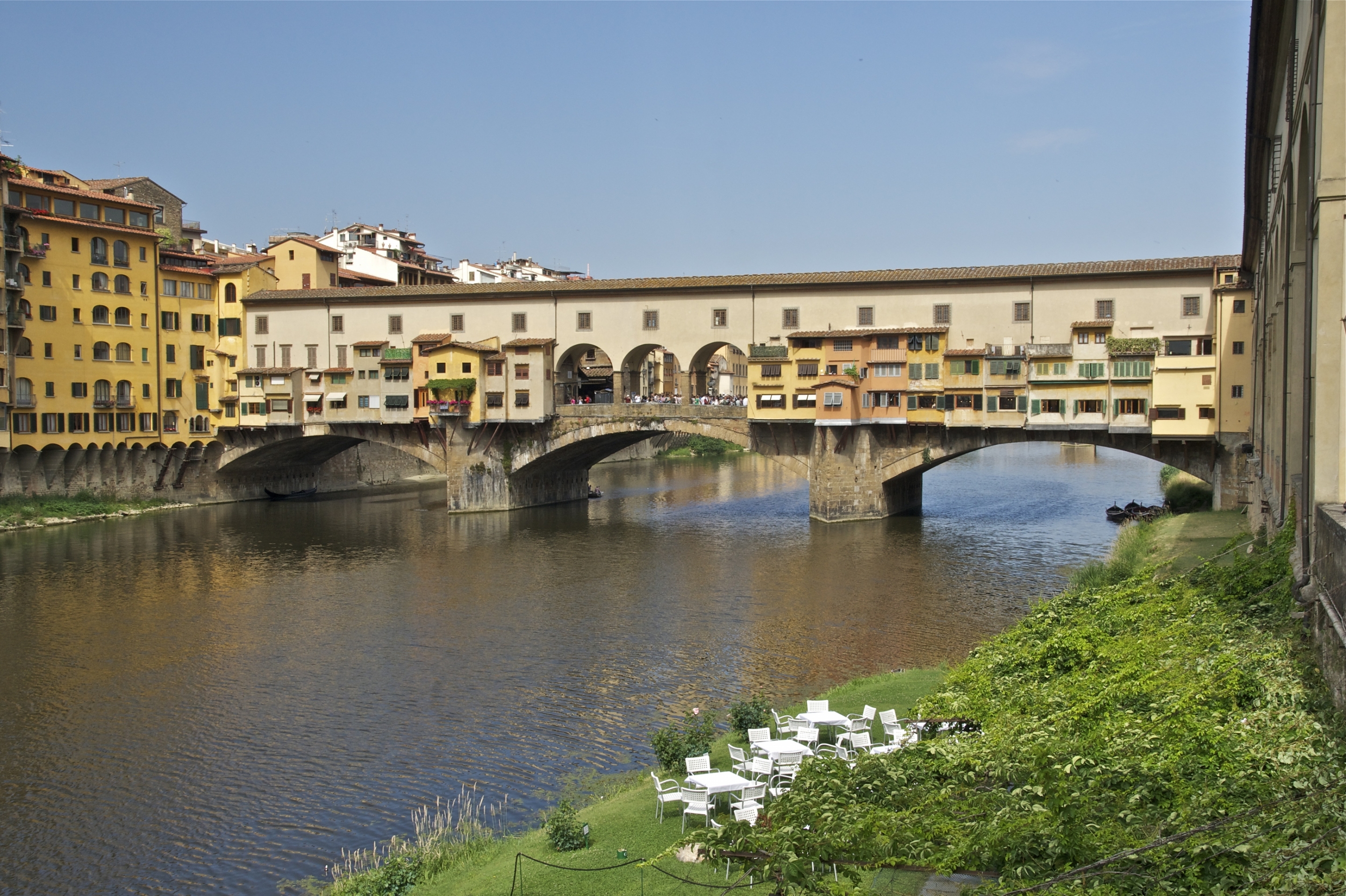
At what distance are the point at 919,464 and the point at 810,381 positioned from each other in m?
5.66

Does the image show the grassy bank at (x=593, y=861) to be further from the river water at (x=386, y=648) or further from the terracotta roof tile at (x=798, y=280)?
the terracotta roof tile at (x=798, y=280)

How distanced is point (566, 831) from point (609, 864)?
3.12 feet

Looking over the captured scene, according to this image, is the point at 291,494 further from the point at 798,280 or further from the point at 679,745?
the point at 679,745

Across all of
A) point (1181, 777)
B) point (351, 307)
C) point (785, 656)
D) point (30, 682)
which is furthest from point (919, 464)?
point (1181, 777)

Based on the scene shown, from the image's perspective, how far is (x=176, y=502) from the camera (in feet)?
184

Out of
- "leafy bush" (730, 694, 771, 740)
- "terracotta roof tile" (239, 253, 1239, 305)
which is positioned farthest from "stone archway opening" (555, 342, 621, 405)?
"leafy bush" (730, 694, 771, 740)

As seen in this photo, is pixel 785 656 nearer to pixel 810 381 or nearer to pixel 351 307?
pixel 810 381

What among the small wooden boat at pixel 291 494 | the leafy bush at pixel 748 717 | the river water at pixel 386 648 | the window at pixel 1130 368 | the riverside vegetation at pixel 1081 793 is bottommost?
the river water at pixel 386 648

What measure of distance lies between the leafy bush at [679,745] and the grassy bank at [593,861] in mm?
275

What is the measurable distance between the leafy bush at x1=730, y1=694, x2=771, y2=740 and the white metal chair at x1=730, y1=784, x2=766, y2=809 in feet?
12.6

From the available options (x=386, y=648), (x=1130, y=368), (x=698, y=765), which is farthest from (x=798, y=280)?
(x=698, y=765)

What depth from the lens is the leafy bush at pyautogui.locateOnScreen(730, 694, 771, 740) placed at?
1808cm

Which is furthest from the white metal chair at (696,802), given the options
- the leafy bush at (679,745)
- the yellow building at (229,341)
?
the yellow building at (229,341)

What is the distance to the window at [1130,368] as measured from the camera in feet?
135
